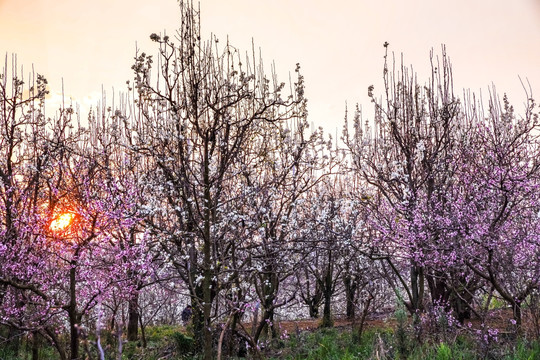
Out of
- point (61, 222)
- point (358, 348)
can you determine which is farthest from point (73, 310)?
point (358, 348)

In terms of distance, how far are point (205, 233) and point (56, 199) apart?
4.98 metres

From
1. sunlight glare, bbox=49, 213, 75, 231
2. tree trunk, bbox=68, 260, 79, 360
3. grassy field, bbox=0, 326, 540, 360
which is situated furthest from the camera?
sunlight glare, bbox=49, 213, 75, 231

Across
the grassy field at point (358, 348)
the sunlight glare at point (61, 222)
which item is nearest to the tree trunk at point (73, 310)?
the grassy field at point (358, 348)

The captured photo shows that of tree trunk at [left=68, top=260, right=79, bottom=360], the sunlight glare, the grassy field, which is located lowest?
the grassy field

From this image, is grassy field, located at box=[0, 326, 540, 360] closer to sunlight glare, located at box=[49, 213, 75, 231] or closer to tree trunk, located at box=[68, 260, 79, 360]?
tree trunk, located at box=[68, 260, 79, 360]

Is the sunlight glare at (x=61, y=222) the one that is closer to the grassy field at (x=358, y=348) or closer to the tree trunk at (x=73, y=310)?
the tree trunk at (x=73, y=310)

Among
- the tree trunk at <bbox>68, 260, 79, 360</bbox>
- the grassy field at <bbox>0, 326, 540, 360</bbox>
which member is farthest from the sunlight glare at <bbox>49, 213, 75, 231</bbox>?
the grassy field at <bbox>0, 326, 540, 360</bbox>

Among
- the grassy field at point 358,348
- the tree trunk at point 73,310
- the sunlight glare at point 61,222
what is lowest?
the grassy field at point 358,348

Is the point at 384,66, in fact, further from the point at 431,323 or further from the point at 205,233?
the point at 205,233

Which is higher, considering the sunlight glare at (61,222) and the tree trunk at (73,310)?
the sunlight glare at (61,222)

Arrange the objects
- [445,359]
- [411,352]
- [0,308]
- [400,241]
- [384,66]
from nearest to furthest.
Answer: [445,359], [411,352], [0,308], [400,241], [384,66]

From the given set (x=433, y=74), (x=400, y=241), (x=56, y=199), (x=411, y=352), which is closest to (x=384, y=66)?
(x=433, y=74)

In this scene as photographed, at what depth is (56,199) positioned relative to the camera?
9.27 meters

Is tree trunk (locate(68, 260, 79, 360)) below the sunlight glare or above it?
below
